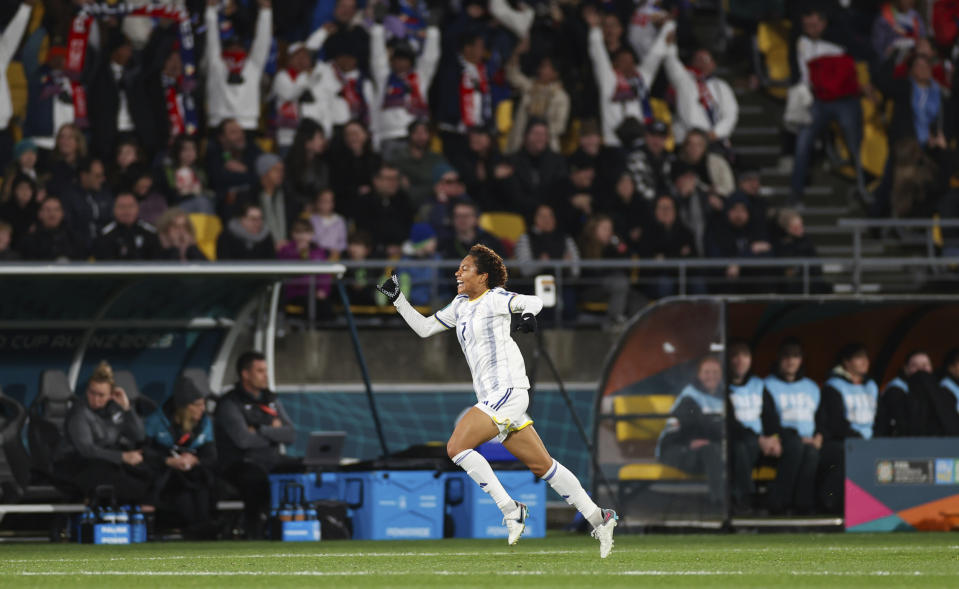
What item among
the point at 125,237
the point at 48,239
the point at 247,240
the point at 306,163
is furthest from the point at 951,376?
the point at 48,239

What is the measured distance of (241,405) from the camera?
15.7 metres

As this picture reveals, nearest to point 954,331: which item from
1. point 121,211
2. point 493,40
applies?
point 493,40

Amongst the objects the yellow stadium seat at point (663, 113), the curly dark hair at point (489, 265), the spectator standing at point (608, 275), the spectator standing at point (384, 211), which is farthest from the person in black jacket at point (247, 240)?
the curly dark hair at point (489, 265)

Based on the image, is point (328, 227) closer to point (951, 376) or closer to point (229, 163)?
point (229, 163)

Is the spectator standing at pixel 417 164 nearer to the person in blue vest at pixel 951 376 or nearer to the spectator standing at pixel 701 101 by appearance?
the spectator standing at pixel 701 101

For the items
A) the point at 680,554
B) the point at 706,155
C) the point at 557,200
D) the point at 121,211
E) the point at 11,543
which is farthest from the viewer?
the point at 706,155

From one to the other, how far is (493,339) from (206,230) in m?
7.52

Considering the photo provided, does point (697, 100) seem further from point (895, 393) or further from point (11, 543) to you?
point (11, 543)

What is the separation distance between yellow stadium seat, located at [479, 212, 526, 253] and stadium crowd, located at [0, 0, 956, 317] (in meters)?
0.16

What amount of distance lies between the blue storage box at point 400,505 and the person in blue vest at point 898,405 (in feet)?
13.9

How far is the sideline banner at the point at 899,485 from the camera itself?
15.5 metres

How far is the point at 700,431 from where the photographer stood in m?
15.7

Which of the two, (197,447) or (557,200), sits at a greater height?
(557,200)

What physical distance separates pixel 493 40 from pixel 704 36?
13.4 feet
